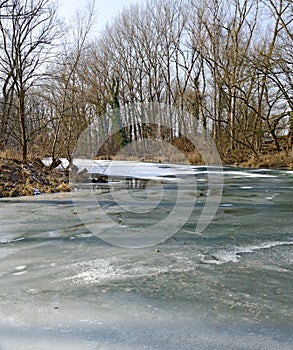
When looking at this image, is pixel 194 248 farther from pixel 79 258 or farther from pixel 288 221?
pixel 288 221

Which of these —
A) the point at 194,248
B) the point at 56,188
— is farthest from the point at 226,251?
the point at 56,188

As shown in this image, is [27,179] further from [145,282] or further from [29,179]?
[145,282]

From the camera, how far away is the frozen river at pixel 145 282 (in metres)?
1.54

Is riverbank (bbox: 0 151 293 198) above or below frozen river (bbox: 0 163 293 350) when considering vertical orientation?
above

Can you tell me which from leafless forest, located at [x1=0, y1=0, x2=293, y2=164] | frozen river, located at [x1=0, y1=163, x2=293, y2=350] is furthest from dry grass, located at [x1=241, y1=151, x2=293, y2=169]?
frozen river, located at [x1=0, y1=163, x2=293, y2=350]

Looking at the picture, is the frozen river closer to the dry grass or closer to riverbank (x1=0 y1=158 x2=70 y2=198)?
riverbank (x1=0 y1=158 x2=70 y2=198)

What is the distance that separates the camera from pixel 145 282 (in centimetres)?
218

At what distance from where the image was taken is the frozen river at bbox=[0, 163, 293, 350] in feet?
5.07

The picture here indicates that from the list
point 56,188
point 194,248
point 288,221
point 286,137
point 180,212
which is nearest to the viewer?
point 194,248

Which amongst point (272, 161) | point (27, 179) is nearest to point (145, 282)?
point (27, 179)

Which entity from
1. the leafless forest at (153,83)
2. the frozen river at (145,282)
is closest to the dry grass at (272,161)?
the leafless forest at (153,83)

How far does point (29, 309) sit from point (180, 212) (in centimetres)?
289

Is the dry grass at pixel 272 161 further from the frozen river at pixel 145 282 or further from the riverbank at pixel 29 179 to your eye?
the frozen river at pixel 145 282

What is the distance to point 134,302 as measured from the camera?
1896 mm
